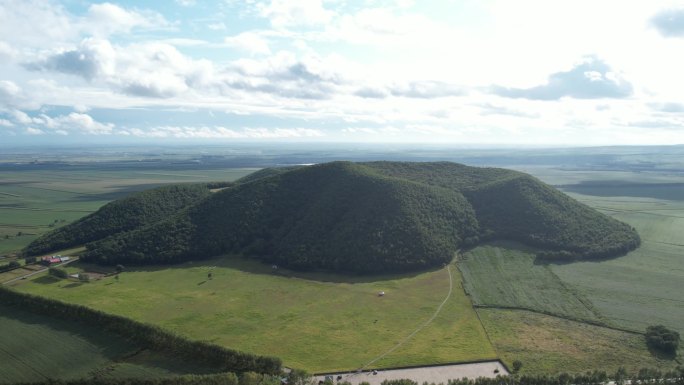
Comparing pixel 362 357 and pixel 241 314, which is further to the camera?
pixel 241 314

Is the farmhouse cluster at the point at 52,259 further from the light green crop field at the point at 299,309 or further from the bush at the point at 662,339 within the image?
the bush at the point at 662,339

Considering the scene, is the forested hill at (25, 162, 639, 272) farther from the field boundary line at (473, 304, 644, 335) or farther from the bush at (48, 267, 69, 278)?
the field boundary line at (473, 304, 644, 335)

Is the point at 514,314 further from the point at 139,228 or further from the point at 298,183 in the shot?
the point at 139,228

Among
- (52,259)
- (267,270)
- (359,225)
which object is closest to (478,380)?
(267,270)

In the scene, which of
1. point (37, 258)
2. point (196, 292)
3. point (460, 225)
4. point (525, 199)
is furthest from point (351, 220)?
point (37, 258)

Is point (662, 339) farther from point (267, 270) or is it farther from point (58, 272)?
point (58, 272)

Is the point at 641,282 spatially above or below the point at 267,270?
above

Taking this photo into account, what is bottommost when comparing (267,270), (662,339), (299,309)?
(299,309)
